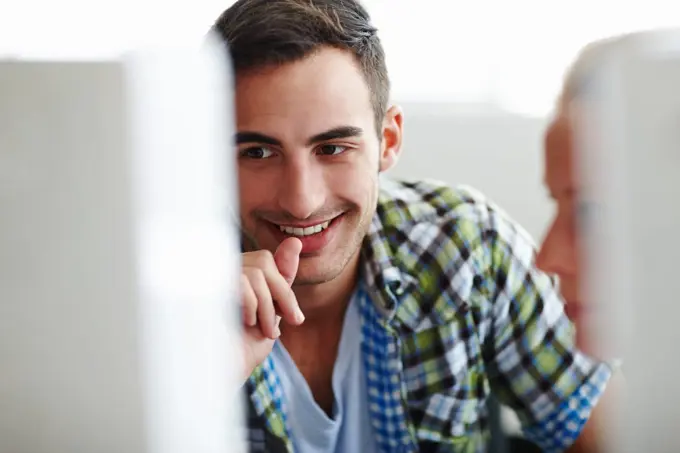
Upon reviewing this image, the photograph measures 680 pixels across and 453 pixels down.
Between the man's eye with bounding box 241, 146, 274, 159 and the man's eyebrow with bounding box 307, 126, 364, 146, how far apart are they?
4 cm

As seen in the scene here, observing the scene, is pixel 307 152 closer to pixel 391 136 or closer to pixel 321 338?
pixel 391 136

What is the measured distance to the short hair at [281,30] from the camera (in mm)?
625

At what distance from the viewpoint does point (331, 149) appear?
2.17ft

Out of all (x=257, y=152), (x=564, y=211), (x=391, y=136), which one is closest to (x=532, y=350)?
(x=564, y=211)

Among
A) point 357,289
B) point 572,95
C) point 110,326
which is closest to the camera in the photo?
point 110,326

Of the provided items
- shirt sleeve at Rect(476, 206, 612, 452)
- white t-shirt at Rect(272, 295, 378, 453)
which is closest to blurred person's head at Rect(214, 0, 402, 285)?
white t-shirt at Rect(272, 295, 378, 453)

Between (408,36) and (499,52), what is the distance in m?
0.11

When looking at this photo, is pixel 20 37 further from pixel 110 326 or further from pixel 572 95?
pixel 572 95

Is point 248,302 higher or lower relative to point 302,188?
lower

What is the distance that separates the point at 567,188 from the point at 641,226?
5.1 inches

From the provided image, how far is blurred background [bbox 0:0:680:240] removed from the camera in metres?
0.72

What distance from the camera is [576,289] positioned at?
27.9 inches

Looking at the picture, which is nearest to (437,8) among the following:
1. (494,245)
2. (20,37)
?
(494,245)

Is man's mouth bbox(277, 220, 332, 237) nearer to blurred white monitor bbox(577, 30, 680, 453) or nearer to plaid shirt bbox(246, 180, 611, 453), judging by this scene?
plaid shirt bbox(246, 180, 611, 453)
